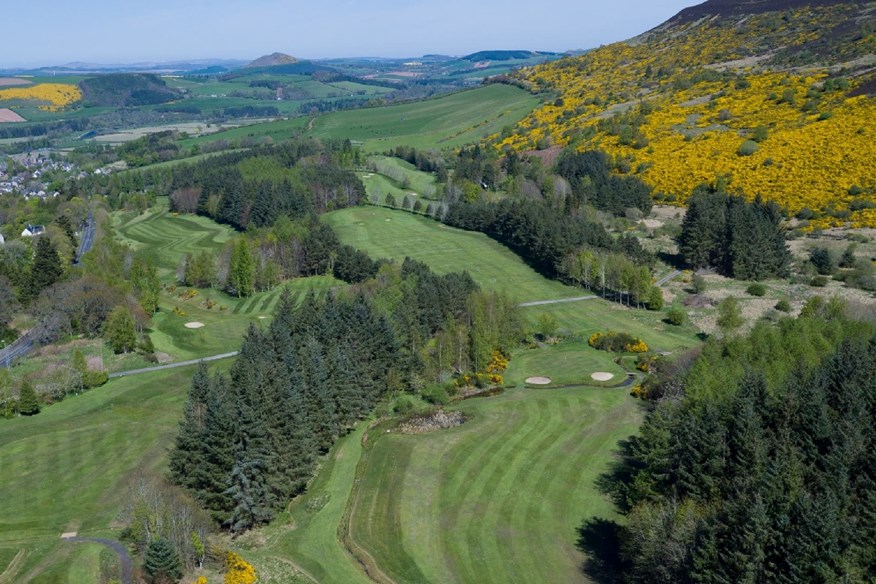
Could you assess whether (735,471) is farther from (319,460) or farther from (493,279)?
(493,279)

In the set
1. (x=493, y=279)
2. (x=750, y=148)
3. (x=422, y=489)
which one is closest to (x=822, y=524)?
(x=422, y=489)

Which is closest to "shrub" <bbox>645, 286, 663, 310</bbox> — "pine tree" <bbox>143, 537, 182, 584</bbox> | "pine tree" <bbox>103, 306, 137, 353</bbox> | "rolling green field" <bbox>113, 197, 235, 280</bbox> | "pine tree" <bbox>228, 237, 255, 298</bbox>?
"pine tree" <bbox>228, 237, 255, 298</bbox>

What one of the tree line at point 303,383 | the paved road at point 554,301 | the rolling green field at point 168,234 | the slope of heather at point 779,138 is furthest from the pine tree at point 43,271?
the slope of heather at point 779,138

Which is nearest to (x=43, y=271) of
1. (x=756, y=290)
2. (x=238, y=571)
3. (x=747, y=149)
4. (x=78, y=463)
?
(x=78, y=463)

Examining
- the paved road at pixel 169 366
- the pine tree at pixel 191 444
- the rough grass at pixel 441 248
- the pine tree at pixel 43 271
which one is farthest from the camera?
the rough grass at pixel 441 248

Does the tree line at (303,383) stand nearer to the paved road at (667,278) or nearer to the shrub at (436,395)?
the shrub at (436,395)

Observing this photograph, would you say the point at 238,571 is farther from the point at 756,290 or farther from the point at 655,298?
the point at 756,290
